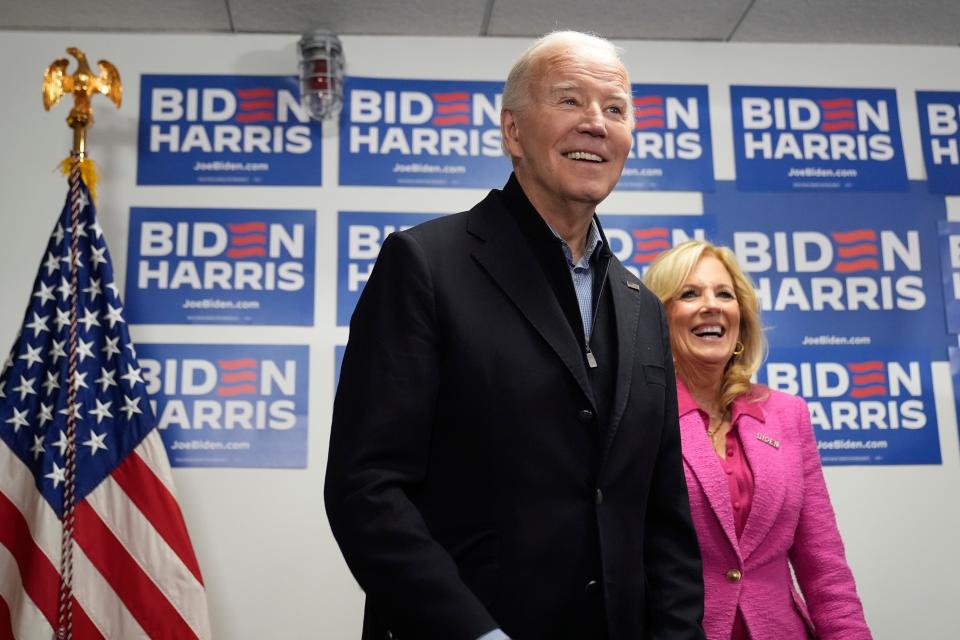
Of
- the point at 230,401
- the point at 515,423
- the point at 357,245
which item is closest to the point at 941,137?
the point at 357,245

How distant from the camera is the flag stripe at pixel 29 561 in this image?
9.09 feet

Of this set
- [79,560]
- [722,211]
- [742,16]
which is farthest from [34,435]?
[742,16]

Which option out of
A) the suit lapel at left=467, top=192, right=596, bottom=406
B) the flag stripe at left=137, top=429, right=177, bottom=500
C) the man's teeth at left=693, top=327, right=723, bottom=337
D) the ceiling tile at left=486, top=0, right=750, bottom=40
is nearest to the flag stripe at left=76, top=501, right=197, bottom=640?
the flag stripe at left=137, top=429, right=177, bottom=500

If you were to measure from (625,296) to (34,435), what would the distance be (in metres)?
2.18

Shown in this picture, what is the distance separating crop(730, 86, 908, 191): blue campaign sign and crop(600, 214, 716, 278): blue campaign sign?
245 millimetres

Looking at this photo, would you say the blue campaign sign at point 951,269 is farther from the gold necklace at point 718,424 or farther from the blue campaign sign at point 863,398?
the gold necklace at point 718,424

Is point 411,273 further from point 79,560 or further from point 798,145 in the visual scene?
point 798,145

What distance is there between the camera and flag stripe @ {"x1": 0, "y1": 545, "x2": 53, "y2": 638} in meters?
2.75

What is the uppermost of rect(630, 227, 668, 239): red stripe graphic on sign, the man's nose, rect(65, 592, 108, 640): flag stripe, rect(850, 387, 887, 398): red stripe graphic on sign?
rect(630, 227, 668, 239): red stripe graphic on sign

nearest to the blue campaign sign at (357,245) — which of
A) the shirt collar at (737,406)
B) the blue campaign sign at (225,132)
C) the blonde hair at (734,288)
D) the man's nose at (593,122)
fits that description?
the blue campaign sign at (225,132)

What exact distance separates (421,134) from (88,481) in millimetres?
1667

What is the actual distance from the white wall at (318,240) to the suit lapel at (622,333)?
76.3 inches

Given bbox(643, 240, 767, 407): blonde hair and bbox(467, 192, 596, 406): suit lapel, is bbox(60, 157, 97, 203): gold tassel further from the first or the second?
bbox(467, 192, 596, 406): suit lapel

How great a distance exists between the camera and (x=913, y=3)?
344 centimetres
